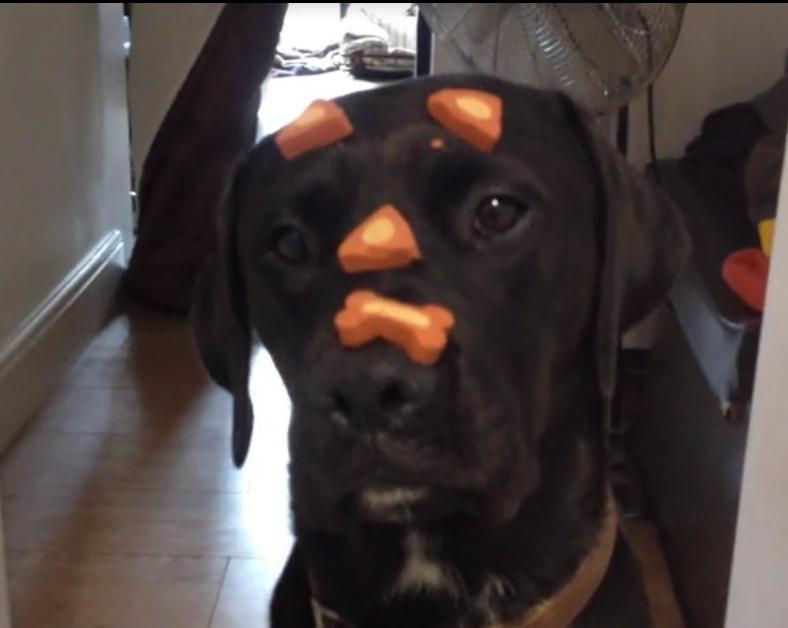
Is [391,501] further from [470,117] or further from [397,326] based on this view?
[470,117]

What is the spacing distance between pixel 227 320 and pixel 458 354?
0.31m

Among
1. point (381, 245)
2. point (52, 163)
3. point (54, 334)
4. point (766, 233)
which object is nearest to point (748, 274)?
point (766, 233)

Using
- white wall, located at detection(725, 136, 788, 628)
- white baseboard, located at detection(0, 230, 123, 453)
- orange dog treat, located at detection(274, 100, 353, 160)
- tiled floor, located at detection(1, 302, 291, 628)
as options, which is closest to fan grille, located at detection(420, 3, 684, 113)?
white wall, located at detection(725, 136, 788, 628)

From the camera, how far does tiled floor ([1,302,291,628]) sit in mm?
2100

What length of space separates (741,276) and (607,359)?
612 millimetres

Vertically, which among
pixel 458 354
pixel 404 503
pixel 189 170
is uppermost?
pixel 458 354

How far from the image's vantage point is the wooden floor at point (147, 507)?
→ 2.09 meters

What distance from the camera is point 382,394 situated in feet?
3.40

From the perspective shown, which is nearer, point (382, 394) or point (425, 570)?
point (382, 394)

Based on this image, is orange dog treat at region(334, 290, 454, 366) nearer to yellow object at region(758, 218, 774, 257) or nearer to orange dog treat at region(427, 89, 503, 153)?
orange dog treat at region(427, 89, 503, 153)

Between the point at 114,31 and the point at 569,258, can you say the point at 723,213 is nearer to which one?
the point at 569,258

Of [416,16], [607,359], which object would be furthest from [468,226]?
[416,16]

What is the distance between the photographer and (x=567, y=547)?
128 cm

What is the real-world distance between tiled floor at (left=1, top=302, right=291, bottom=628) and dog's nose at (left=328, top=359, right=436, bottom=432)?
1.06 metres
